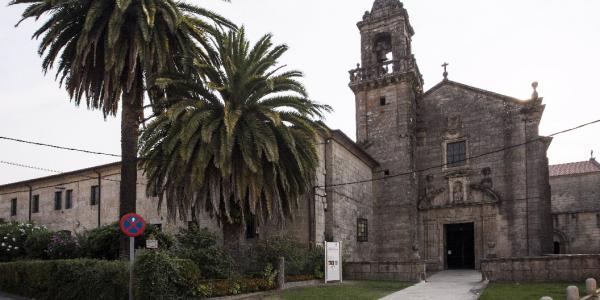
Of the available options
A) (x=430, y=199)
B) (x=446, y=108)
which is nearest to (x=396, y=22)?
(x=446, y=108)

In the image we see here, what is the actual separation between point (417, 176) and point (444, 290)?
14134 millimetres

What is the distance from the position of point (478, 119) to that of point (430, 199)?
18.3 ft

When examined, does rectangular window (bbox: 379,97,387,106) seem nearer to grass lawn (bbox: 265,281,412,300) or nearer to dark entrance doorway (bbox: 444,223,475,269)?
dark entrance doorway (bbox: 444,223,475,269)

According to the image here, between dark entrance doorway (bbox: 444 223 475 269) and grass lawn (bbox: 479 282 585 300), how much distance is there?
11633 mm

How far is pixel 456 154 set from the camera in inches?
1232

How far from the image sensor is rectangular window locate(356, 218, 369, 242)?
2831 centimetres

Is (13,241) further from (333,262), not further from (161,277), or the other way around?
(333,262)

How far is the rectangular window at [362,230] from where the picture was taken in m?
28.3

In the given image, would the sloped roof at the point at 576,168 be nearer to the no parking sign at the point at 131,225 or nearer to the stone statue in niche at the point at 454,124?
the stone statue in niche at the point at 454,124

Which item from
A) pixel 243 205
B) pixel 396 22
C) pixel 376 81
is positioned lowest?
pixel 243 205

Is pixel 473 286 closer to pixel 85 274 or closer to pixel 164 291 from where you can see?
pixel 164 291

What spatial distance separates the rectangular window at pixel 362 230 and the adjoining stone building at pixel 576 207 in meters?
16.5

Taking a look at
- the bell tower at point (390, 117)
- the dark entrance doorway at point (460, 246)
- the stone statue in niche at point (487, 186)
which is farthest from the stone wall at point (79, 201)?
the stone statue in niche at point (487, 186)

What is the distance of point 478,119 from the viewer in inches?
1215
